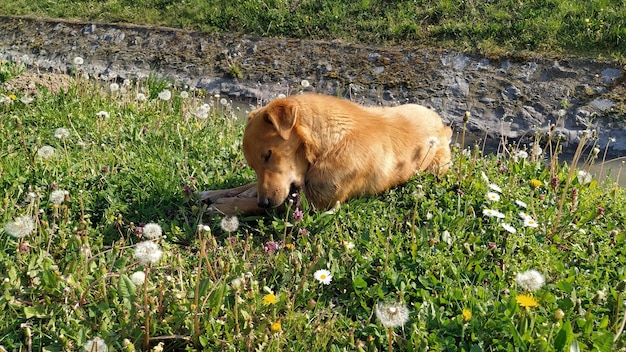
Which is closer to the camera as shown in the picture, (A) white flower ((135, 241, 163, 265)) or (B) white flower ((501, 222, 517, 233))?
(A) white flower ((135, 241, 163, 265))

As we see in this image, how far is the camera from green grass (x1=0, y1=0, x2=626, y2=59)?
35.0 ft

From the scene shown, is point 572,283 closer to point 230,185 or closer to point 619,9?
point 230,185

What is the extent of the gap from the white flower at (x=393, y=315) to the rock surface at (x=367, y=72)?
5071 mm

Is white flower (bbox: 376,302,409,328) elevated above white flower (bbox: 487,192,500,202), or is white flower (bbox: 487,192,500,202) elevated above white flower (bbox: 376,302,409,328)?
white flower (bbox: 376,302,409,328)

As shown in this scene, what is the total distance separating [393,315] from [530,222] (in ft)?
5.81

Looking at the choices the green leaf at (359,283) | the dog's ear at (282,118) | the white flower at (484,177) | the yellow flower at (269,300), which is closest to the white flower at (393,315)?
the green leaf at (359,283)

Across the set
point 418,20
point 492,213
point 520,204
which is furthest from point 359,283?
point 418,20

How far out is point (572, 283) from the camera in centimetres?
342

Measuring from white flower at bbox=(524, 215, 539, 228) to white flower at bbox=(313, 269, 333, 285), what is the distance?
1.58 metres

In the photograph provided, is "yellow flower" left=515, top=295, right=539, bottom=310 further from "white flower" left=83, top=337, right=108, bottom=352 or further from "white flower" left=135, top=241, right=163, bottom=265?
"white flower" left=83, top=337, right=108, bottom=352

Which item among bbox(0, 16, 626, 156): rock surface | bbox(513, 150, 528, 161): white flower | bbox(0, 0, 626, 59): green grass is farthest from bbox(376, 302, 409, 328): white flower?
bbox(0, 0, 626, 59): green grass

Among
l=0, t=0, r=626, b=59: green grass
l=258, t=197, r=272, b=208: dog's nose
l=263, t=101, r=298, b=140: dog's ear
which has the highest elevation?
l=263, t=101, r=298, b=140: dog's ear

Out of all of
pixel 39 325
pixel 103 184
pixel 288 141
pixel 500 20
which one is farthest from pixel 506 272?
pixel 500 20

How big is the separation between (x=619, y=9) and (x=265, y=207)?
393 inches
